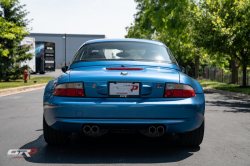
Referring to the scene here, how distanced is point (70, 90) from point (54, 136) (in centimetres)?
86

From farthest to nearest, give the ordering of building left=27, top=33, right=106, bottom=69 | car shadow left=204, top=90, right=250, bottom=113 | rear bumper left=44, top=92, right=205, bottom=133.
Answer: building left=27, top=33, right=106, bottom=69
car shadow left=204, top=90, right=250, bottom=113
rear bumper left=44, top=92, right=205, bottom=133

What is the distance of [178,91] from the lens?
389 cm

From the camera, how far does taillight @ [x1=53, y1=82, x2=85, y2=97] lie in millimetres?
3867

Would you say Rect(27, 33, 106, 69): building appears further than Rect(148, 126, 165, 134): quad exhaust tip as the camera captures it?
Yes

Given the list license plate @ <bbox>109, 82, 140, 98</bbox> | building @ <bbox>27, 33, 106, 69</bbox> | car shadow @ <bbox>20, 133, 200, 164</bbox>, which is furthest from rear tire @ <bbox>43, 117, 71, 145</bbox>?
building @ <bbox>27, 33, 106, 69</bbox>

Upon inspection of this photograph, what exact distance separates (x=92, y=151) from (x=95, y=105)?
81 centimetres

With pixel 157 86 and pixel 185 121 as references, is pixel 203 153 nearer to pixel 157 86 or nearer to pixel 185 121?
pixel 185 121

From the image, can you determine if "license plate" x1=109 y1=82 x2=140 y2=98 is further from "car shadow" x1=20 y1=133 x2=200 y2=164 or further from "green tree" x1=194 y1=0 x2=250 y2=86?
"green tree" x1=194 y1=0 x2=250 y2=86

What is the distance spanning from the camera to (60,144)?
4516mm

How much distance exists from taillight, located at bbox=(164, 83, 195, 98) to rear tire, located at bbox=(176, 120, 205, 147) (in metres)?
0.61

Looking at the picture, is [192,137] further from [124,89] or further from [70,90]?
[70,90]

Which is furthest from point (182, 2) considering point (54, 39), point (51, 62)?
point (54, 39)

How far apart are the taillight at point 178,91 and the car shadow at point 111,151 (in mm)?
796

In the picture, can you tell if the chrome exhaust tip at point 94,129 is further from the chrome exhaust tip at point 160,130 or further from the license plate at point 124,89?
the chrome exhaust tip at point 160,130
